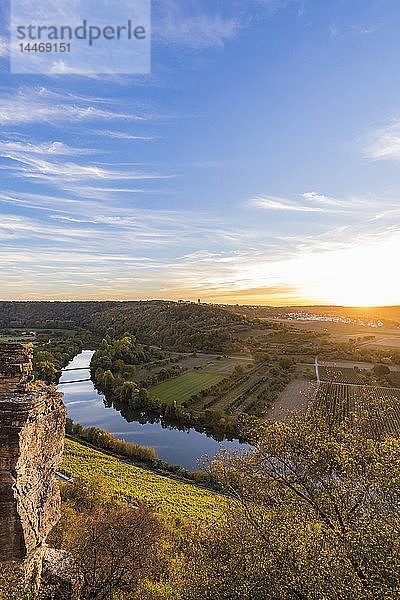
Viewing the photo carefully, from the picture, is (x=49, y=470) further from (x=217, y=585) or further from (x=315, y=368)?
(x=315, y=368)

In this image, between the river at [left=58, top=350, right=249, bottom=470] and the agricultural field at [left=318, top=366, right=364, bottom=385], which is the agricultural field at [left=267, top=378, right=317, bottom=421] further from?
the river at [left=58, top=350, right=249, bottom=470]

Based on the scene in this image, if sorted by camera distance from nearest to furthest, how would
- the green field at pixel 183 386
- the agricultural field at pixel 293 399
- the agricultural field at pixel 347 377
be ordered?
1. the agricultural field at pixel 293 399
2. the green field at pixel 183 386
3. the agricultural field at pixel 347 377

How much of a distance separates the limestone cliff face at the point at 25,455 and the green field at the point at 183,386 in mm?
49062

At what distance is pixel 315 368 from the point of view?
75062 millimetres

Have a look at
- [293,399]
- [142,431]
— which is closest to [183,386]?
[142,431]

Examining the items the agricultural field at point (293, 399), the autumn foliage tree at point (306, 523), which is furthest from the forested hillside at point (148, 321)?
the autumn foliage tree at point (306, 523)

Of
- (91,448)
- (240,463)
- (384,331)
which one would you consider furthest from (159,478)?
(384,331)

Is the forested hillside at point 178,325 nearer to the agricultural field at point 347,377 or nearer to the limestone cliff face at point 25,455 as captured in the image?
the agricultural field at point 347,377

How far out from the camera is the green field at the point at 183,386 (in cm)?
6003

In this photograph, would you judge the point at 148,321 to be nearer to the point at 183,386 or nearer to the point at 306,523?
the point at 183,386

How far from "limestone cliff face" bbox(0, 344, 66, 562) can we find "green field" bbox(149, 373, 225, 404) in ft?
161

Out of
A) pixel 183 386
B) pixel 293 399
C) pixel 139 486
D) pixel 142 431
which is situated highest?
pixel 139 486

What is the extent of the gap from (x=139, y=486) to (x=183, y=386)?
124 feet

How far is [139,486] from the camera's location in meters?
28.4
